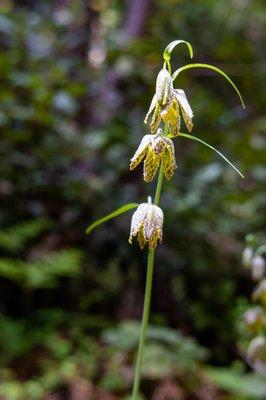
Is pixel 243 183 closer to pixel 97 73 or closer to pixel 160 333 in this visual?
pixel 97 73

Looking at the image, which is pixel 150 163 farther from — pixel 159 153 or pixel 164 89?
pixel 164 89

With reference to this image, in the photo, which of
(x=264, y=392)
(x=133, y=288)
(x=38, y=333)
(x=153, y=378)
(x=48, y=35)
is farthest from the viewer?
(x=48, y=35)

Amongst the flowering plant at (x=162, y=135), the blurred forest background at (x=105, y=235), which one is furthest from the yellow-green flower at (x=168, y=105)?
the blurred forest background at (x=105, y=235)

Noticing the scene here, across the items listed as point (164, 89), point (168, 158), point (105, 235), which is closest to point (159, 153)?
point (168, 158)

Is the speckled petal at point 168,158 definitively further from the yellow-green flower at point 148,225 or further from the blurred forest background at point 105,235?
the blurred forest background at point 105,235

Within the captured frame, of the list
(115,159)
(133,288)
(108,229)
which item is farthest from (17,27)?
(133,288)

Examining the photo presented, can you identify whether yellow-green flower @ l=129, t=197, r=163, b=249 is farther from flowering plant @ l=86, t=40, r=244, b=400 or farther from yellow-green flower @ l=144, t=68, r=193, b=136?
yellow-green flower @ l=144, t=68, r=193, b=136
